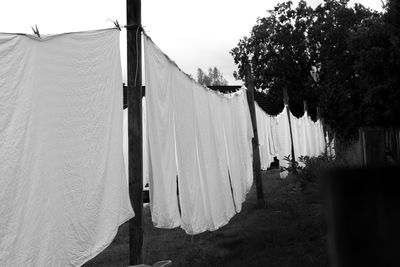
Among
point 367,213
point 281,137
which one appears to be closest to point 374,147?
point 367,213

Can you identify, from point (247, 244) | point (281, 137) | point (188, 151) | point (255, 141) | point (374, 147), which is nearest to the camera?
point (374, 147)

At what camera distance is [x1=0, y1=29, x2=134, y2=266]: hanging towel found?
267 cm

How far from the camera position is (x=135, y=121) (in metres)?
3.96

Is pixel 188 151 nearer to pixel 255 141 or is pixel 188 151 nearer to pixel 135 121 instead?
pixel 135 121

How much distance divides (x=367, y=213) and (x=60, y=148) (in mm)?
2529

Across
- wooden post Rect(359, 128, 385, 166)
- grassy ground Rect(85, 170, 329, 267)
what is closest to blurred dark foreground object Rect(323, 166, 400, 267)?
wooden post Rect(359, 128, 385, 166)

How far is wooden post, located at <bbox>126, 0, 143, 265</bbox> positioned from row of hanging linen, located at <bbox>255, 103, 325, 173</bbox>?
724 cm

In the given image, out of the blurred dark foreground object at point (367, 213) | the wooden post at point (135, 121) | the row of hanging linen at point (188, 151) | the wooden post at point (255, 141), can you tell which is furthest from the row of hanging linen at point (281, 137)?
the blurred dark foreground object at point (367, 213)

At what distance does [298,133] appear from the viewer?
16391 mm

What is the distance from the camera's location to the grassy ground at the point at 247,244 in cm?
534

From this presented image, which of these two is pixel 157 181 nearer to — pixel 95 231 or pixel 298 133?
pixel 95 231

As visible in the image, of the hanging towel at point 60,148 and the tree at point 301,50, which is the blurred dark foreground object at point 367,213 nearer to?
the hanging towel at point 60,148

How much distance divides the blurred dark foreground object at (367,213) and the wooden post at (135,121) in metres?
3.29

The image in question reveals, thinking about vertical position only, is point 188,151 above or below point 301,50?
below
